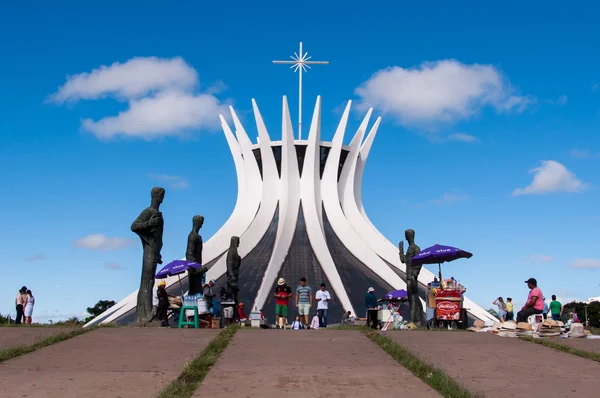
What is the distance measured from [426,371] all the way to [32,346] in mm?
3899

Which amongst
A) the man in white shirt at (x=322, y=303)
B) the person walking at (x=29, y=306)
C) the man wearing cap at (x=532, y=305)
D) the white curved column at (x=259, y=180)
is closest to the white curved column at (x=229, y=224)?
the white curved column at (x=259, y=180)

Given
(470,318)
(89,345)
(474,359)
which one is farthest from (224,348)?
(470,318)

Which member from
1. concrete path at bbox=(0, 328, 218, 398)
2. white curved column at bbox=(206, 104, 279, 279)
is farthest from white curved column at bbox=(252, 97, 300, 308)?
concrete path at bbox=(0, 328, 218, 398)

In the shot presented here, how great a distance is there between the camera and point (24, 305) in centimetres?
1603

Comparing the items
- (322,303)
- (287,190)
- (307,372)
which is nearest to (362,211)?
(287,190)

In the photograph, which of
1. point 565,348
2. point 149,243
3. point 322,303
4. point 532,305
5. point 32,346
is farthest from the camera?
point 322,303

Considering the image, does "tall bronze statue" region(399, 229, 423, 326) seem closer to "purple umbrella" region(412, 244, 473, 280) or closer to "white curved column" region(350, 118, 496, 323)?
"purple umbrella" region(412, 244, 473, 280)

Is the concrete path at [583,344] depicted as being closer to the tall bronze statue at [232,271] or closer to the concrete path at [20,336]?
the concrete path at [20,336]

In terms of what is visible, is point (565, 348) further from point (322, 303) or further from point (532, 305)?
point (322, 303)

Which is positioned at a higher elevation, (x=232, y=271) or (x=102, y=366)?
(x=232, y=271)

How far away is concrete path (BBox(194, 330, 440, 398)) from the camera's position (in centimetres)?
493

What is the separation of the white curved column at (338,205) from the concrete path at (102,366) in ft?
61.3

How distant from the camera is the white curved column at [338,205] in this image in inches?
1040

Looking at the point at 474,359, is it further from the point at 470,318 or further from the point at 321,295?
the point at 470,318
